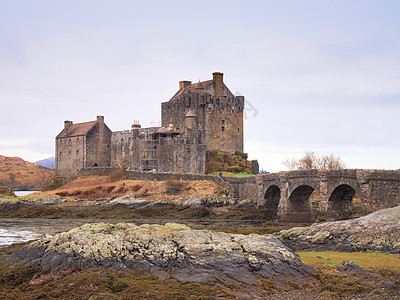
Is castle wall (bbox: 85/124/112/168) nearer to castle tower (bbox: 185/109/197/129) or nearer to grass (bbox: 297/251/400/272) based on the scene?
castle tower (bbox: 185/109/197/129)

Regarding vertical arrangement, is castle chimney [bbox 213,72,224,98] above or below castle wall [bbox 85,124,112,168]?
above

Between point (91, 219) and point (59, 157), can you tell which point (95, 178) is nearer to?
point (59, 157)

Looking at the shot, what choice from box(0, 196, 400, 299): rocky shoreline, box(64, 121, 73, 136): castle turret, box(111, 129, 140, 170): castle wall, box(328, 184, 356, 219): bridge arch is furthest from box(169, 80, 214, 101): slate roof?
box(0, 196, 400, 299): rocky shoreline

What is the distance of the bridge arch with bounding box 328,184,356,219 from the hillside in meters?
78.2

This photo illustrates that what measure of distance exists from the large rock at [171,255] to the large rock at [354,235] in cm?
470

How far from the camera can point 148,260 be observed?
17984 mm

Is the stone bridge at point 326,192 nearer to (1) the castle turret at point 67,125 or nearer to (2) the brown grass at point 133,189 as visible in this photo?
(2) the brown grass at point 133,189

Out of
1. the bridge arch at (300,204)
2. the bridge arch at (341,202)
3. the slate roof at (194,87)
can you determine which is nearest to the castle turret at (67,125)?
the slate roof at (194,87)

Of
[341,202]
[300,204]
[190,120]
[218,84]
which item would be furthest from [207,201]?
[218,84]

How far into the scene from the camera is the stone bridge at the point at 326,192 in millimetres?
31094

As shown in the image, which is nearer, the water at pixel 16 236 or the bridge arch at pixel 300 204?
the water at pixel 16 236

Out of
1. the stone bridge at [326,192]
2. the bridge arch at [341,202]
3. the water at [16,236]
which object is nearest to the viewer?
the water at [16,236]

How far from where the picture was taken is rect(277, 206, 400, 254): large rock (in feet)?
72.1

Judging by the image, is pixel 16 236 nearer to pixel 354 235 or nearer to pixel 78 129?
pixel 354 235
